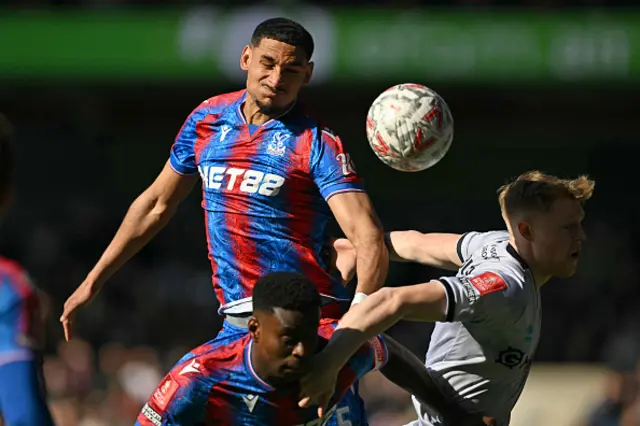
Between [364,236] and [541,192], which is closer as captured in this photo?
[364,236]

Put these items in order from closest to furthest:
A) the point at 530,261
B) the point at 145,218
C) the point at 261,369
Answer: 1. the point at 261,369
2. the point at 530,261
3. the point at 145,218

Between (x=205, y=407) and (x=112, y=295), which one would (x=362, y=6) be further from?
(x=205, y=407)

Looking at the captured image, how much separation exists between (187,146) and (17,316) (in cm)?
267

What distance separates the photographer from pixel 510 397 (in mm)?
6184

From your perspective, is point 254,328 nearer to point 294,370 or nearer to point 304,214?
point 294,370

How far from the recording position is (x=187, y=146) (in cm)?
660

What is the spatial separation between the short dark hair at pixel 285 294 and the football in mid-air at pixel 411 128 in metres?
1.20

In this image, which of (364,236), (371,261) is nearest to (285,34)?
(364,236)

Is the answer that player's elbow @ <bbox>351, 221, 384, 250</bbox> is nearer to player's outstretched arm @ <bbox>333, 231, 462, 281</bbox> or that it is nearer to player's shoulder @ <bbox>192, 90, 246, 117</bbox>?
player's outstretched arm @ <bbox>333, 231, 462, 281</bbox>

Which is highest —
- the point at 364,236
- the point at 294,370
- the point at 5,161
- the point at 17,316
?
the point at 5,161

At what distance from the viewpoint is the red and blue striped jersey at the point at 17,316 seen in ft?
13.0

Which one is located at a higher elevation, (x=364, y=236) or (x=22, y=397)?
(x=22, y=397)

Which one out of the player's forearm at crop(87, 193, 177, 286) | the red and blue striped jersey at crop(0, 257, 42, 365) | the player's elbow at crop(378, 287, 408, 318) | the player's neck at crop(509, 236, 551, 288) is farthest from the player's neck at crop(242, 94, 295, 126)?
the red and blue striped jersey at crop(0, 257, 42, 365)

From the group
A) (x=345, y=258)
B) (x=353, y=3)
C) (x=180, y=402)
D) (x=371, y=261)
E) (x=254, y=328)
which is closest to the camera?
(x=254, y=328)
